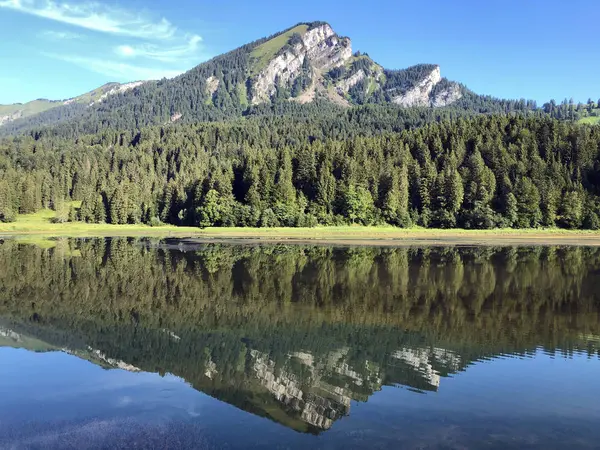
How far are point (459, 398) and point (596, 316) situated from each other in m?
20.0

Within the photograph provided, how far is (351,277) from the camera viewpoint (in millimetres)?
51688

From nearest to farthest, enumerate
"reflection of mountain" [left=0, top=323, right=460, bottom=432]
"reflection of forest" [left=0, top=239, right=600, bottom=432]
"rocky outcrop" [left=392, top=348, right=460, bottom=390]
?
"reflection of mountain" [left=0, top=323, right=460, bottom=432], "reflection of forest" [left=0, top=239, right=600, bottom=432], "rocky outcrop" [left=392, top=348, right=460, bottom=390]

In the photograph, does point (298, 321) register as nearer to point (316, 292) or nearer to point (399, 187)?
point (316, 292)

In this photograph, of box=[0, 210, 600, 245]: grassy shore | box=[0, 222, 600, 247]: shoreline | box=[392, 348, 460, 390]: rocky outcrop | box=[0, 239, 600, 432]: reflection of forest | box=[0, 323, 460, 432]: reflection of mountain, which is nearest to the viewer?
box=[0, 323, 460, 432]: reflection of mountain

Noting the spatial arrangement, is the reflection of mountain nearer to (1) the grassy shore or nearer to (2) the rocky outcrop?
(2) the rocky outcrop

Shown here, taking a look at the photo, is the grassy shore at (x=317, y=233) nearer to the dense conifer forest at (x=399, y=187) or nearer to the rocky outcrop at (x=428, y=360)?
the dense conifer forest at (x=399, y=187)

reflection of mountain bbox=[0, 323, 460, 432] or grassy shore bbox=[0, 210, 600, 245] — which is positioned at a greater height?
grassy shore bbox=[0, 210, 600, 245]

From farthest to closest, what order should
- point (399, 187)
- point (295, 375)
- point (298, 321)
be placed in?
1. point (399, 187)
2. point (298, 321)
3. point (295, 375)

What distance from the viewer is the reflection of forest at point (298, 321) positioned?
2175 cm

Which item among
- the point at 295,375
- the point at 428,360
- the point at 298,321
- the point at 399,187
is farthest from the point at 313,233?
the point at 295,375

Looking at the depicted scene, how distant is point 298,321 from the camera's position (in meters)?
31.9

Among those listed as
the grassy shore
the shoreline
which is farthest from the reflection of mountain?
the shoreline

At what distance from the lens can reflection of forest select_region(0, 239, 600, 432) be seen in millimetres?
21750

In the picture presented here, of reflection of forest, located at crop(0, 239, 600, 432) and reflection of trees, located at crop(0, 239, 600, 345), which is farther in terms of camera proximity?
reflection of trees, located at crop(0, 239, 600, 345)
